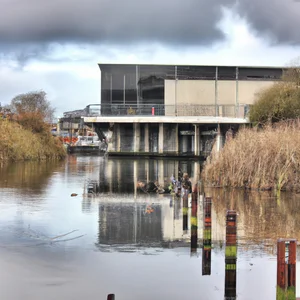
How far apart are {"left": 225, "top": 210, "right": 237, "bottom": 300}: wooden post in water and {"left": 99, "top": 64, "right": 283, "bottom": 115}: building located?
162 feet

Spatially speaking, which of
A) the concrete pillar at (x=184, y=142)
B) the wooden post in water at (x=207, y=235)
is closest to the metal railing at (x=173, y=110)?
the concrete pillar at (x=184, y=142)

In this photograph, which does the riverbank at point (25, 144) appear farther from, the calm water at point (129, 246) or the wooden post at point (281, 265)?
the wooden post at point (281, 265)

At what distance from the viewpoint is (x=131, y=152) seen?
58.7 metres

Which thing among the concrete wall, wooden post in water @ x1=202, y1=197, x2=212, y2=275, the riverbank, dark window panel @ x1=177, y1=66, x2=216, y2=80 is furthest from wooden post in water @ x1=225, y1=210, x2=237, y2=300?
dark window panel @ x1=177, y1=66, x2=216, y2=80

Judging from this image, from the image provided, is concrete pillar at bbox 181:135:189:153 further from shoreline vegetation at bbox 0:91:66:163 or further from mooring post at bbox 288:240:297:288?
mooring post at bbox 288:240:297:288

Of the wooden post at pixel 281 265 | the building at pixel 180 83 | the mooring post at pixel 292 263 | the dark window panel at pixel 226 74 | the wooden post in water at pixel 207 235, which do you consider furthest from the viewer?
the dark window panel at pixel 226 74

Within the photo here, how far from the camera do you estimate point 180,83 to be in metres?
59.8

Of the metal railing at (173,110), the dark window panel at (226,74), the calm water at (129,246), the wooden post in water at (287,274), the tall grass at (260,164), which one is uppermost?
the dark window panel at (226,74)

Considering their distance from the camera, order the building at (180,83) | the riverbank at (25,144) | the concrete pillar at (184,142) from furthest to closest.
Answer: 1. the building at (180,83)
2. the concrete pillar at (184,142)
3. the riverbank at (25,144)

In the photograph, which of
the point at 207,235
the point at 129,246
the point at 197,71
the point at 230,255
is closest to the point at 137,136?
the point at 197,71

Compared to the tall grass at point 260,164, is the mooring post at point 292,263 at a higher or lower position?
lower

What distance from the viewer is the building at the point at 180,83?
2341 inches

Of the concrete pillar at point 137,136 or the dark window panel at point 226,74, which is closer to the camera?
the concrete pillar at point 137,136

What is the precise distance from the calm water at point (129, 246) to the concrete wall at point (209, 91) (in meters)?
36.5
